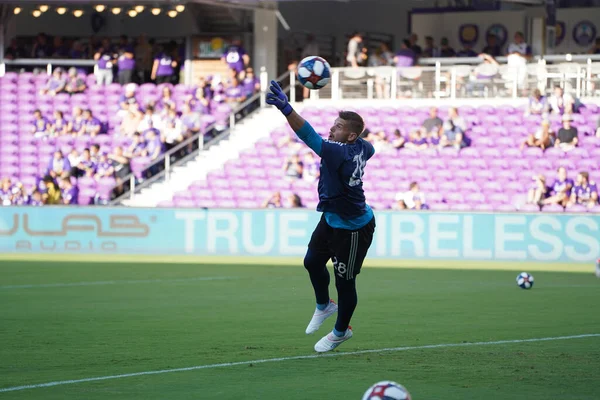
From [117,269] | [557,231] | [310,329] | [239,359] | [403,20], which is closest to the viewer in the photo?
[239,359]

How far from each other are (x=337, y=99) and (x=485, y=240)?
828cm

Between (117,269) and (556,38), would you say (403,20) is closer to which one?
(556,38)

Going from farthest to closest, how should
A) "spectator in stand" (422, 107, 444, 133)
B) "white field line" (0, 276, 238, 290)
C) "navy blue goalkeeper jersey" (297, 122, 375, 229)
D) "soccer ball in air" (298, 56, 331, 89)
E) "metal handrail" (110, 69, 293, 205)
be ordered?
"metal handrail" (110, 69, 293, 205) < "spectator in stand" (422, 107, 444, 133) < "white field line" (0, 276, 238, 290) < "soccer ball in air" (298, 56, 331, 89) < "navy blue goalkeeper jersey" (297, 122, 375, 229)

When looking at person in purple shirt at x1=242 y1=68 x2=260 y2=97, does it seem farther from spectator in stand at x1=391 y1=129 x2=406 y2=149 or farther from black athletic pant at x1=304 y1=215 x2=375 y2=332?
black athletic pant at x1=304 y1=215 x2=375 y2=332

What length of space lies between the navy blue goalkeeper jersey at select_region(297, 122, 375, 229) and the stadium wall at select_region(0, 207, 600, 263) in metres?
13.5

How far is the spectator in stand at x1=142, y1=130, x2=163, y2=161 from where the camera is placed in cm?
2852

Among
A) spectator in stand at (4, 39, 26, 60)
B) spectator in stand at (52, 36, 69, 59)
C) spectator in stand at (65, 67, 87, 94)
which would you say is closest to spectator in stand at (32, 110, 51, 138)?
spectator in stand at (65, 67, 87, 94)

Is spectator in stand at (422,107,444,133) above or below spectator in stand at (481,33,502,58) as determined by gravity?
below

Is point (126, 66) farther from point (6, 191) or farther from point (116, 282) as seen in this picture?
point (116, 282)

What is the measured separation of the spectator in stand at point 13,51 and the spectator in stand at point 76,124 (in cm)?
411

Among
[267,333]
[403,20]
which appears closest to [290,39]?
[403,20]

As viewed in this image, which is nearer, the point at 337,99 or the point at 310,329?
the point at 310,329

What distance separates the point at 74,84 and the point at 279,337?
21.7 meters

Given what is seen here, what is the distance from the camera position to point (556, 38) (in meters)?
31.9
